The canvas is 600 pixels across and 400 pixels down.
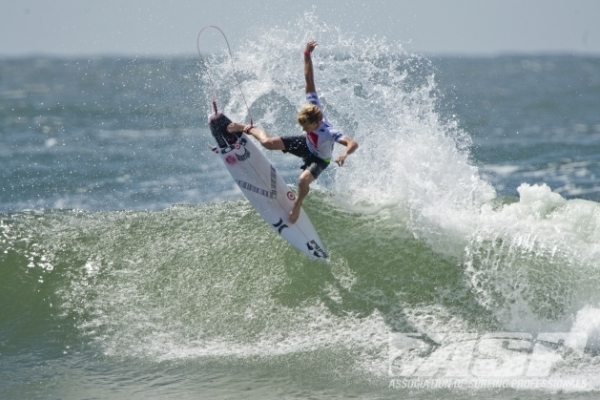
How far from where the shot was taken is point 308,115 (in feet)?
25.2

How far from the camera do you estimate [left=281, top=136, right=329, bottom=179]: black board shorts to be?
8.02 meters

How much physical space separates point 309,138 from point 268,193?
952mm

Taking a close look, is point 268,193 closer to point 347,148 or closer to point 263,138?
point 263,138

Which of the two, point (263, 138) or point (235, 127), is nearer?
point (263, 138)

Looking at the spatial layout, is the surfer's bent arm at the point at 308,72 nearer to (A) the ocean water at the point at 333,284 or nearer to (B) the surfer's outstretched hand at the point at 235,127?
(B) the surfer's outstretched hand at the point at 235,127

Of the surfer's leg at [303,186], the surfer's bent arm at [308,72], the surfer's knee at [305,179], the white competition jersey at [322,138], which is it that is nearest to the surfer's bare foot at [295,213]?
the surfer's leg at [303,186]

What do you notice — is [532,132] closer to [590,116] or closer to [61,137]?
[590,116]

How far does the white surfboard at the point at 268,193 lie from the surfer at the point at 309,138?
39 centimetres

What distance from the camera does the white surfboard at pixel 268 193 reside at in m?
8.53

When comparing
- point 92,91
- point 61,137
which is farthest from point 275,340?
point 92,91

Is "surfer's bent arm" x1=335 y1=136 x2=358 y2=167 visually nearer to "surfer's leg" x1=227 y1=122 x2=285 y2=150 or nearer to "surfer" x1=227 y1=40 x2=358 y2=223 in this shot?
"surfer" x1=227 y1=40 x2=358 y2=223

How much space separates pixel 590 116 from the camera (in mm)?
25750

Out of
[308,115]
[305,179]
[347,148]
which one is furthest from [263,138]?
[347,148]

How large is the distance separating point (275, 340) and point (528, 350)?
2.43 metres
